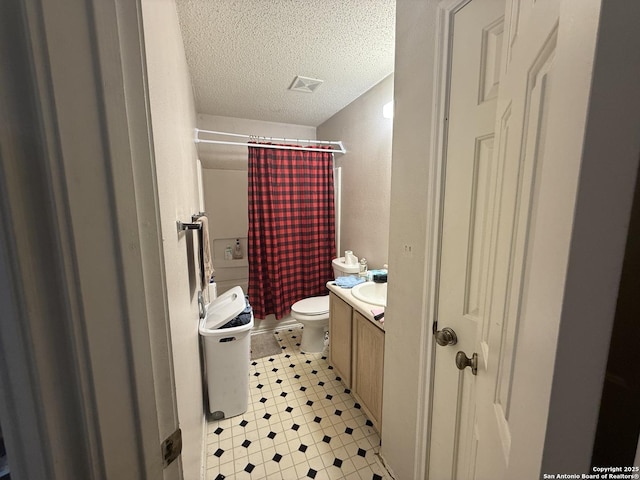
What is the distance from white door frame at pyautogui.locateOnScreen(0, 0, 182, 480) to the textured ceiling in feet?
3.92

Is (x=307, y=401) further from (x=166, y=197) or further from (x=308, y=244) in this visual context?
(x=166, y=197)

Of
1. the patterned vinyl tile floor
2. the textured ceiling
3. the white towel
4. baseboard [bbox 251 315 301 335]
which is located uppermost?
the textured ceiling

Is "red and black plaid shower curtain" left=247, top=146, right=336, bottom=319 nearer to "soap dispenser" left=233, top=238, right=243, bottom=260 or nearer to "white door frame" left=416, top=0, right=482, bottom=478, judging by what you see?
"soap dispenser" left=233, top=238, right=243, bottom=260

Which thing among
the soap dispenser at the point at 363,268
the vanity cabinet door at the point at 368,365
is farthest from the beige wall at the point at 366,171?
Result: the vanity cabinet door at the point at 368,365

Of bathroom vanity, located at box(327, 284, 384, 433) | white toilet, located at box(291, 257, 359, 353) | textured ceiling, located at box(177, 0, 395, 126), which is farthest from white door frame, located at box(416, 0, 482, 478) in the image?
white toilet, located at box(291, 257, 359, 353)

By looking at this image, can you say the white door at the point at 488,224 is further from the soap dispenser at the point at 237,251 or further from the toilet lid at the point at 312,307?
the soap dispenser at the point at 237,251

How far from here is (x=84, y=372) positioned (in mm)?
364

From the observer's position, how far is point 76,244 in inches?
13.6

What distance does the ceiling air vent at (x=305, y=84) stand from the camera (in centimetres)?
193

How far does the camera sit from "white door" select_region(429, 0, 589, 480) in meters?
0.42

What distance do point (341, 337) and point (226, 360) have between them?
0.81m

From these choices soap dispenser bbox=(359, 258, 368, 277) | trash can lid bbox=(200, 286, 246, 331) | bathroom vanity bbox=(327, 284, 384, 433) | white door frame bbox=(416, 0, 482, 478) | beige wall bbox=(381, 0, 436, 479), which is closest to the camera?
white door frame bbox=(416, 0, 482, 478)

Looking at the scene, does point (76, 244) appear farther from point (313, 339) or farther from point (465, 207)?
point (313, 339)

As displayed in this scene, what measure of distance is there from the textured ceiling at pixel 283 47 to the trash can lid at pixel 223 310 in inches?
64.4
